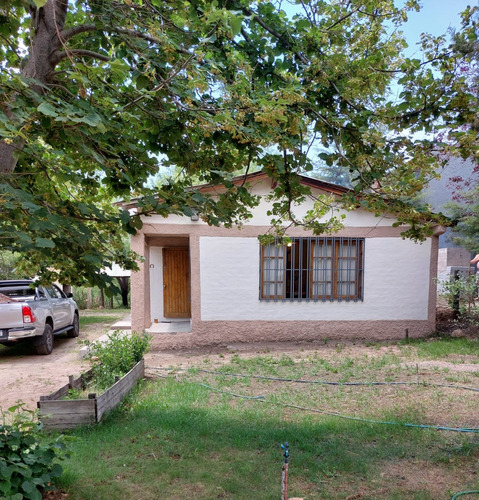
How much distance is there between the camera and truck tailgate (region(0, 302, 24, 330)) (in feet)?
26.5

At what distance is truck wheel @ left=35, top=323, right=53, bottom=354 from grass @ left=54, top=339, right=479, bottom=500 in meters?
3.85

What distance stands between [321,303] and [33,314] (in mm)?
6557

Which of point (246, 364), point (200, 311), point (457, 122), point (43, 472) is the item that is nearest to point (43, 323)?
point (200, 311)

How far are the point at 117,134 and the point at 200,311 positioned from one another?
6.30 meters

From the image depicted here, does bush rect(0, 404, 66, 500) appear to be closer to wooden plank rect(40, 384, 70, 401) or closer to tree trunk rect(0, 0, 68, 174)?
wooden plank rect(40, 384, 70, 401)

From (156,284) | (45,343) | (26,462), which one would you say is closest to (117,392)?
(26,462)

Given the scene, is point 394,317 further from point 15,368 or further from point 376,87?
point 15,368

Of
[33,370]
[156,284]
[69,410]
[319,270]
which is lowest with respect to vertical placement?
[33,370]

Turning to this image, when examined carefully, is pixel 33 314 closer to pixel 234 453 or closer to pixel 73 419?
pixel 73 419

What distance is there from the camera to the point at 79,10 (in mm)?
4109

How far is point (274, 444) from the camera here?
4145mm

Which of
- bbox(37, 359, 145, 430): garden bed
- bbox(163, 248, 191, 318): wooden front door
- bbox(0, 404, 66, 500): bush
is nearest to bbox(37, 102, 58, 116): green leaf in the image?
bbox(0, 404, 66, 500): bush

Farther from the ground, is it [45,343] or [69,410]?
[69,410]

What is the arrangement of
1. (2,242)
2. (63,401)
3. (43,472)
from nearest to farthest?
(2,242)
(43,472)
(63,401)
